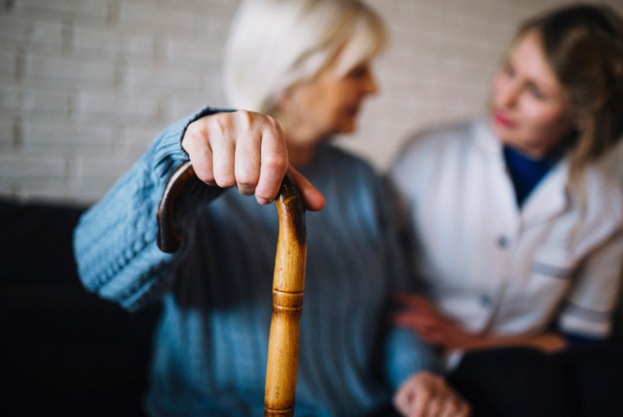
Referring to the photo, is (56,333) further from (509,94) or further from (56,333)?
(509,94)

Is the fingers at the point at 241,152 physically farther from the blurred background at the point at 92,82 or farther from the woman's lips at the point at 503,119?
the blurred background at the point at 92,82

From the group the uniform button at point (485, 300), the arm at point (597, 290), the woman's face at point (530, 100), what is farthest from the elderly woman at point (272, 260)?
the arm at point (597, 290)

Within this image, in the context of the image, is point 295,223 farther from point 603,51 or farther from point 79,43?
point 79,43

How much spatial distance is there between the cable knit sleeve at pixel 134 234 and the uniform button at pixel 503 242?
80cm

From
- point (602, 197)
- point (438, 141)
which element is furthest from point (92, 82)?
point (602, 197)

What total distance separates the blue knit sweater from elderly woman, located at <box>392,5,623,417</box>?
5.4 inches

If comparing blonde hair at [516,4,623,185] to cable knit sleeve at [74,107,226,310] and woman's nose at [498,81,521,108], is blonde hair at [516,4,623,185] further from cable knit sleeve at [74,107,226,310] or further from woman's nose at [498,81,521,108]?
cable knit sleeve at [74,107,226,310]

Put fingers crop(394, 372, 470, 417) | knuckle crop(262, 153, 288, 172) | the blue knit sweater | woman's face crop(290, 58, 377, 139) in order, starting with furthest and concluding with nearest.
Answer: woman's face crop(290, 58, 377, 139) → fingers crop(394, 372, 470, 417) → the blue knit sweater → knuckle crop(262, 153, 288, 172)

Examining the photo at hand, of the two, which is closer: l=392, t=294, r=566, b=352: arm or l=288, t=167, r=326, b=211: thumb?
Result: l=288, t=167, r=326, b=211: thumb

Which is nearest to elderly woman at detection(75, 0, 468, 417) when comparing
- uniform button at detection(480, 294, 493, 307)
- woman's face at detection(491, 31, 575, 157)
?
uniform button at detection(480, 294, 493, 307)

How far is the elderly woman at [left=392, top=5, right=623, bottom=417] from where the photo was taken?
0.96 metres

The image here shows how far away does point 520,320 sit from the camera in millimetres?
1081

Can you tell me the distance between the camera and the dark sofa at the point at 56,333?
2.62 ft

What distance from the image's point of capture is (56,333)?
844 mm
